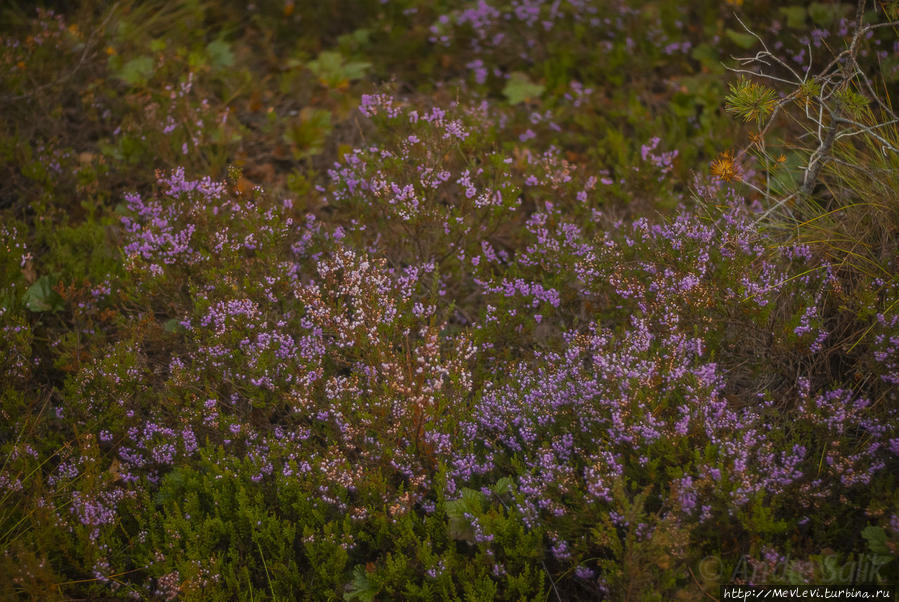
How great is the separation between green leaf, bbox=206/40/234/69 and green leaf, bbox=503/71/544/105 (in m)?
2.37

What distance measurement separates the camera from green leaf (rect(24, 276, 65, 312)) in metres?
3.83

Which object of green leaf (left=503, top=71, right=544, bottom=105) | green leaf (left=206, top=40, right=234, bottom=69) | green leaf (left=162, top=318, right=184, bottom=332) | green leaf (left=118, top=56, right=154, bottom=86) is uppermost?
green leaf (left=118, top=56, right=154, bottom=86)

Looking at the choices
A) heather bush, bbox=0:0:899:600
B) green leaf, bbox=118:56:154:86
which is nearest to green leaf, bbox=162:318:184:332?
heather bush, bbox=0:0:899:600

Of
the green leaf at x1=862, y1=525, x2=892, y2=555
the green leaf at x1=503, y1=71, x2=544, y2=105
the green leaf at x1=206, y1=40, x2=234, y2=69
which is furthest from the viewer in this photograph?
the green leaf at x1=206, y1=40, x2=234, y2=69

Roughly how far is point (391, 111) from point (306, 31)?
8.37ft

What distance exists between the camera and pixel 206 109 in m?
4.82

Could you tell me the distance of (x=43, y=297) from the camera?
3.88m

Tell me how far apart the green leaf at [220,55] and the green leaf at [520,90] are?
2371 mm

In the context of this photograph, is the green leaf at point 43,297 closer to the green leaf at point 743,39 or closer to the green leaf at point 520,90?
the green leaf at point 520,90

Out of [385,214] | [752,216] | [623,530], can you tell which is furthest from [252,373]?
[752,216]

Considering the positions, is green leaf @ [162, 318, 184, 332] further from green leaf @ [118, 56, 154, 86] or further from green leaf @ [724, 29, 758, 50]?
green leaf @ [724, 29, 758, 50]

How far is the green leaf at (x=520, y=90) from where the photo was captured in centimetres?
540

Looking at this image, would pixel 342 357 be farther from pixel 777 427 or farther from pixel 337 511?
pixel 777 427

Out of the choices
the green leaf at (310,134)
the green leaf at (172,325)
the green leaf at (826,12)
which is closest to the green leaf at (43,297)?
the green leaf at (172,325)
